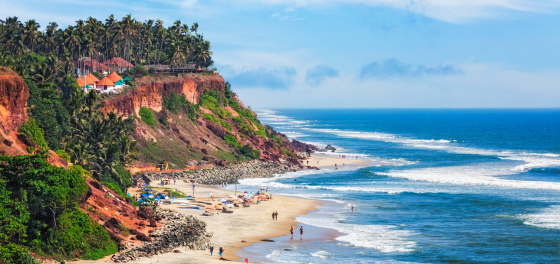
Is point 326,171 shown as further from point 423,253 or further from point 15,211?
point 15,211

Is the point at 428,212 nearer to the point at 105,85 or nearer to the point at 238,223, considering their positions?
the point at 238,223

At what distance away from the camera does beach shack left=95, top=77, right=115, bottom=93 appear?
79875 millimetres

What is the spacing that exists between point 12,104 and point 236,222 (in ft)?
71.9

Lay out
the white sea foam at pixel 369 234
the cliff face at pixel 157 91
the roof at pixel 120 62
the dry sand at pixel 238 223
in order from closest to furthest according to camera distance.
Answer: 1. the dry sand at pixel 238 223
2. the white sea foam at pixel 369 234
3. the cliff face at pixel 157 91
4. the roof at pixel 120 62

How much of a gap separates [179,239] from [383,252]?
51.0ft

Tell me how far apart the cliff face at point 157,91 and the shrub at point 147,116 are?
76 centimetres

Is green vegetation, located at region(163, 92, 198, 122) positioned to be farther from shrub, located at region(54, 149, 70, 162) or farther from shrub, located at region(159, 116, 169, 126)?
shrub, located at region(54, 149, 70, 162)

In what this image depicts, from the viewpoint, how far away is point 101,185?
42281mm

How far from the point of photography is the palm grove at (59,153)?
31219 mm

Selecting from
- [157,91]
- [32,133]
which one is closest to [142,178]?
[32,133]

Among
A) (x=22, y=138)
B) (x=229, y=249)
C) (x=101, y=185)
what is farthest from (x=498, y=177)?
(x=22, y=138)

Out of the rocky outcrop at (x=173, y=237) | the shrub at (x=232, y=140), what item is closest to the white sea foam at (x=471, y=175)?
the shrub at (x=232, y=140)

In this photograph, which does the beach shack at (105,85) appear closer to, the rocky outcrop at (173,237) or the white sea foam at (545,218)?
the rocky outcrop at (173,237)

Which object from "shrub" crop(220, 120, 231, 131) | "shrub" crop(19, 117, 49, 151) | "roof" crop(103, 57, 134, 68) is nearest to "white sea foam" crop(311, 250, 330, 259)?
"shrub" crop(19, 117, 49, 151)
